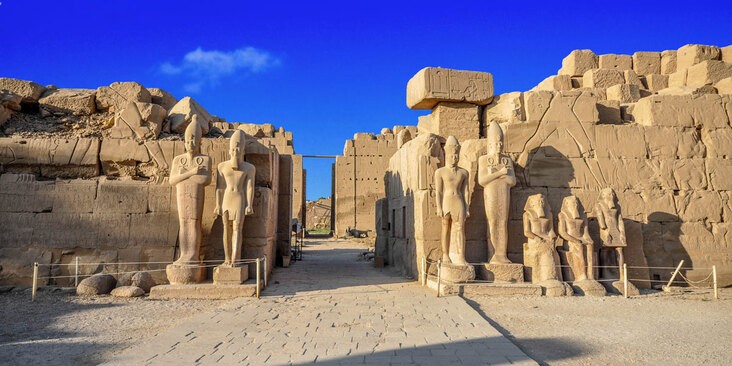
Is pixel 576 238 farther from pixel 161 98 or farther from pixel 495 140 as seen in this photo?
pixel 161 98

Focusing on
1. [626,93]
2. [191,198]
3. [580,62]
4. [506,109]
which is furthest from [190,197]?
[580,62]

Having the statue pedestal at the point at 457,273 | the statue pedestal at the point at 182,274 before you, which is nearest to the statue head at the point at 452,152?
the statue pedestal at the point at 457,273

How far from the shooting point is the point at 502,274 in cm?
798

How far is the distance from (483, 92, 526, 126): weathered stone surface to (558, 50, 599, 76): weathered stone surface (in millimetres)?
6897

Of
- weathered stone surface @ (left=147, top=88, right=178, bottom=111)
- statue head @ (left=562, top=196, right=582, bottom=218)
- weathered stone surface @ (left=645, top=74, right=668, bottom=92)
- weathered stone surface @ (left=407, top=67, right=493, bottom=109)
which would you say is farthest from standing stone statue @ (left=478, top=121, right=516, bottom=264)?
weathered stone surface @ (left=645, top=74, right=668, bottom=92)

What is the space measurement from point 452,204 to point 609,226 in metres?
2.69

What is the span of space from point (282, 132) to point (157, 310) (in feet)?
58.8

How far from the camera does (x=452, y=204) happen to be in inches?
314

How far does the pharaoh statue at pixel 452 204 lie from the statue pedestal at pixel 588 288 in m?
1.76

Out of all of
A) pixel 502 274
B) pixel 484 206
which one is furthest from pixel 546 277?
pixel 484 206

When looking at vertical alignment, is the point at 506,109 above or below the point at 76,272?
above

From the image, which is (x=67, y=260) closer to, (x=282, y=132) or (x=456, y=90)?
(x=456, y=90)

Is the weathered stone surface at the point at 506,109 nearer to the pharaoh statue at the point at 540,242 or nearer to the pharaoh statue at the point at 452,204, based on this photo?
the pharaoh statue at the point at 540,242

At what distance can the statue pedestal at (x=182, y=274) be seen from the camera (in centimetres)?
773
